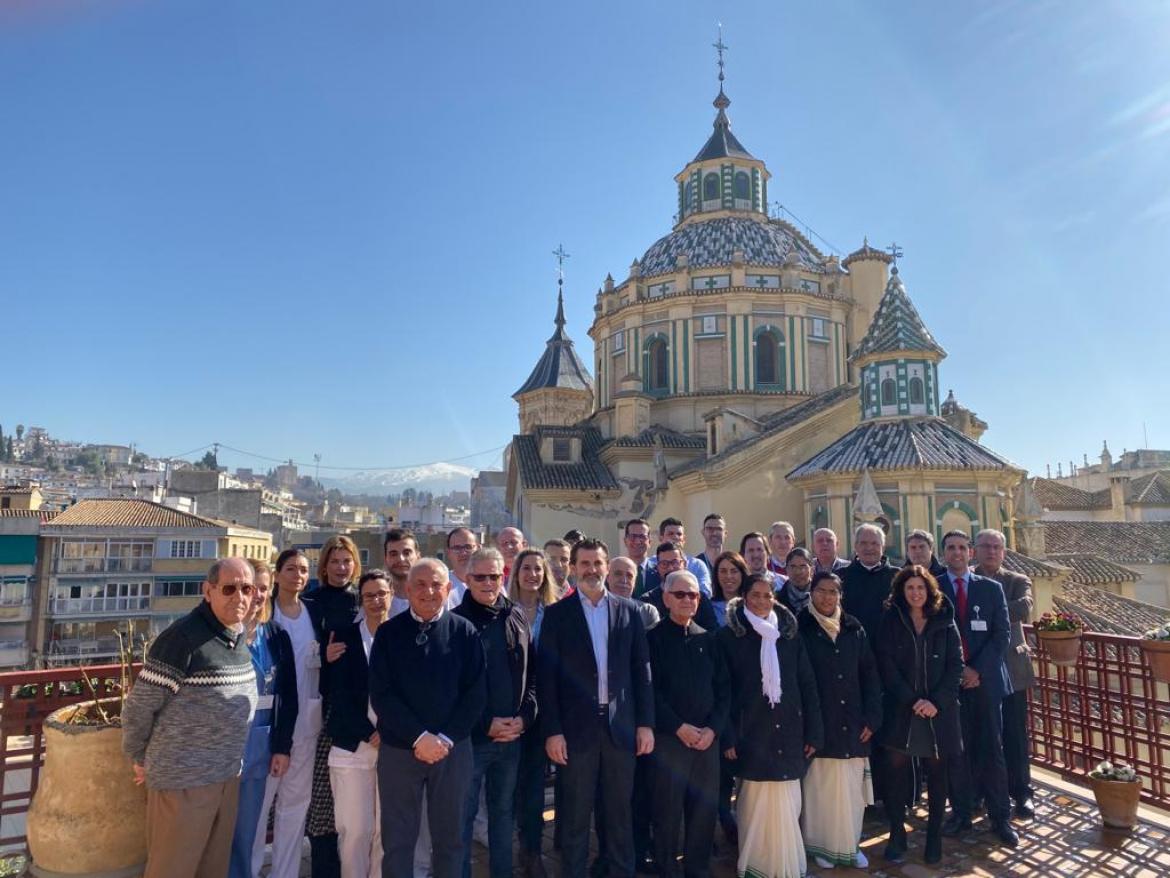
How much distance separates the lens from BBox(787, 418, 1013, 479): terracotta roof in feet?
61.7

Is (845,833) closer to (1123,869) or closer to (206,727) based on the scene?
(1123,869)

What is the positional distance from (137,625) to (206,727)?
36.1 metres

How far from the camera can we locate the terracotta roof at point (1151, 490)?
150ft

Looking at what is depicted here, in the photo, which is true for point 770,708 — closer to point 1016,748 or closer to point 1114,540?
point 1016,748

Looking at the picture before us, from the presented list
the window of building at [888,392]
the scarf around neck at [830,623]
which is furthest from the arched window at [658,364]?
the scarf around neck at [830,623]

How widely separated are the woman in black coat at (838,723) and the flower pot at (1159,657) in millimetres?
2240

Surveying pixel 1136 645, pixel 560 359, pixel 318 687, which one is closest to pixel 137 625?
pixel 560 359

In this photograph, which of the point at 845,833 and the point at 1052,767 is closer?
the point at 845,833

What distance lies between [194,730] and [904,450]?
18.4m

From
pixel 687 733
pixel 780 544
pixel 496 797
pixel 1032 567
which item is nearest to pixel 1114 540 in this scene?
pixel 1032 567

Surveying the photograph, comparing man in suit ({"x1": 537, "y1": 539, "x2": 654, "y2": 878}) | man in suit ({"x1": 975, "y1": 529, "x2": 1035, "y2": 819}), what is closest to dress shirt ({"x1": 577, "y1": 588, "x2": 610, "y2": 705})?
man in suit ({"x1": 537, "y1": 539, "x2": 654, "y2": 878})

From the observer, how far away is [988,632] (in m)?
6.29

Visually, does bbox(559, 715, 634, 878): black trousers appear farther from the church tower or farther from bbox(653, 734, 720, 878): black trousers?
the church tower

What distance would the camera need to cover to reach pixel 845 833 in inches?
213
